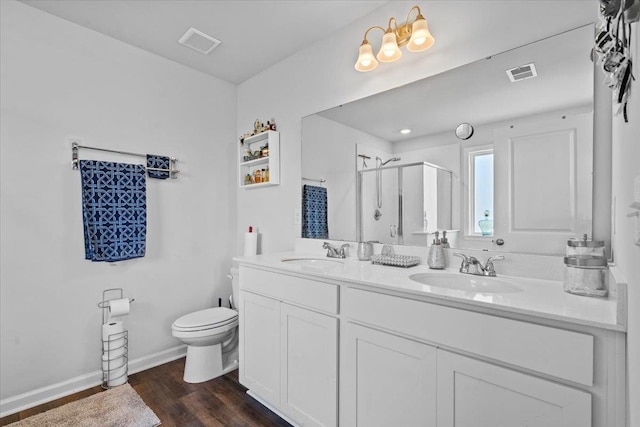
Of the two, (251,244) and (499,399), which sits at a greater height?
(251,244)

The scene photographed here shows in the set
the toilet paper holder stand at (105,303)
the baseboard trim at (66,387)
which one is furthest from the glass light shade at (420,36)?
the baseboard trim at (66,387)

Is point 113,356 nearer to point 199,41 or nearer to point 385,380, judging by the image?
point 385,380

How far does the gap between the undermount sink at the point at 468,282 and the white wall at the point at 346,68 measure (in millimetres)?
1110

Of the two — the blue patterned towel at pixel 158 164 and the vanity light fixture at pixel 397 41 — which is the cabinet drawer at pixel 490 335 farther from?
the blue patterned towel at pixel 158 164

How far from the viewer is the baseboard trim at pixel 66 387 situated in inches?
74.1

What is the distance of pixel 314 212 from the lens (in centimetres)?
237

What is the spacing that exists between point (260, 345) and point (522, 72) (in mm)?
2031

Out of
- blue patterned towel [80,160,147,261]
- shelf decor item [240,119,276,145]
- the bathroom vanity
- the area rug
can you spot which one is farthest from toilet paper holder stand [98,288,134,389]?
shelf decor item [240,119,276,145]

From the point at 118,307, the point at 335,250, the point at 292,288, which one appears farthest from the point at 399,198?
the point at 118,307

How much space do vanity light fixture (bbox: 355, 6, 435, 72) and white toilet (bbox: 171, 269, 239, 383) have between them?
2.03 m

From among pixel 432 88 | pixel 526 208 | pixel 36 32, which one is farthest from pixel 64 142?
pixel 526 208

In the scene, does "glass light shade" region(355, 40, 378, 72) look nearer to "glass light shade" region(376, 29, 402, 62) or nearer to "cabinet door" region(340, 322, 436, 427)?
"glass light shade" region(376, 29, 402, 62)

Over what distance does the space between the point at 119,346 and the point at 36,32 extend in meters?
2.21

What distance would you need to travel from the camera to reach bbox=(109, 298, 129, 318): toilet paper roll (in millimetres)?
2168
